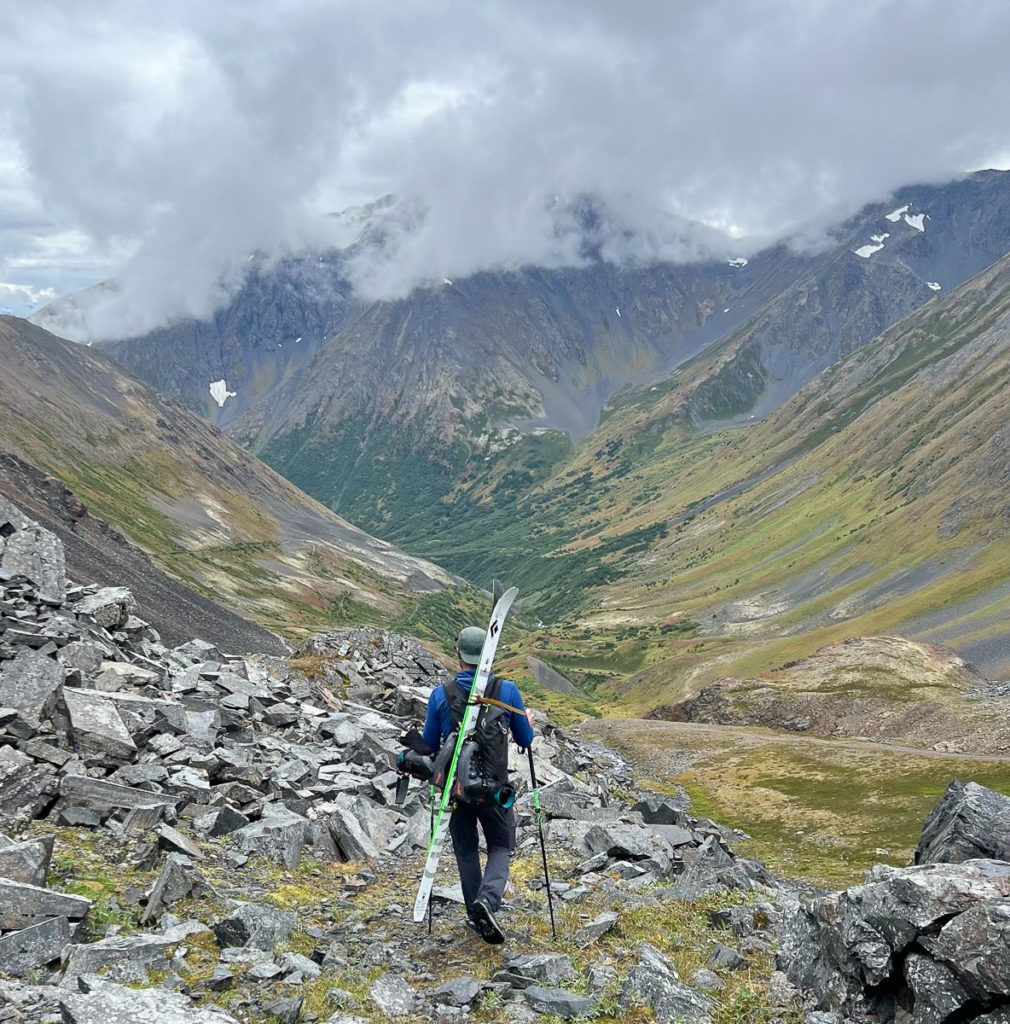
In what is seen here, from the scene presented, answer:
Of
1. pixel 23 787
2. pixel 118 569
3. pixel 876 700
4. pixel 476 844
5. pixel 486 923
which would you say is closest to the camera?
pixel 486 923

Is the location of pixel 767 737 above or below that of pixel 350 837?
below

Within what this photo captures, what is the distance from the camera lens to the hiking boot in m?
12.0

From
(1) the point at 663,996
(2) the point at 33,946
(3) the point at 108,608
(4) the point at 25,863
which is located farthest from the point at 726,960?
(3) the point at 108,608

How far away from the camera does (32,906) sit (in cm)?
1066

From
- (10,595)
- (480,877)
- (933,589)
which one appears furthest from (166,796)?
(933,589)

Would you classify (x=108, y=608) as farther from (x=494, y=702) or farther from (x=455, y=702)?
(x=494, y=702)

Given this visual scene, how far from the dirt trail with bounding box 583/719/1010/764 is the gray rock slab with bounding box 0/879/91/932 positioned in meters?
59.1

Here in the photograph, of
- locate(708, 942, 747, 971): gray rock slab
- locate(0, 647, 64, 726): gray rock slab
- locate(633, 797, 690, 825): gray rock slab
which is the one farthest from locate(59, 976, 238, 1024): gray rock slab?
locate(633, 797, 690, 825): gray rock slab

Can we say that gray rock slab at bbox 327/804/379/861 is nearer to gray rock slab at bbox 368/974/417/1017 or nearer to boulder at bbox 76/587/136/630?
gray rock slab at bbox 368/974/417/1017

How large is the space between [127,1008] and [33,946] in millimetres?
2484

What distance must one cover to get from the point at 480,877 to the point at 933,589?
151845 millimetres

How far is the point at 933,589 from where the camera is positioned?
142875 mm

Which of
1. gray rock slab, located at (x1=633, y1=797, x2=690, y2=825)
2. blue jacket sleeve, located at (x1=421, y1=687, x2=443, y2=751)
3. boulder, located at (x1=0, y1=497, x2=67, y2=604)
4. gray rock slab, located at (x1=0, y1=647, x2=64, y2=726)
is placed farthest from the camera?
boulder, located at (x1=0, y1=497, x2=67, y2=604)

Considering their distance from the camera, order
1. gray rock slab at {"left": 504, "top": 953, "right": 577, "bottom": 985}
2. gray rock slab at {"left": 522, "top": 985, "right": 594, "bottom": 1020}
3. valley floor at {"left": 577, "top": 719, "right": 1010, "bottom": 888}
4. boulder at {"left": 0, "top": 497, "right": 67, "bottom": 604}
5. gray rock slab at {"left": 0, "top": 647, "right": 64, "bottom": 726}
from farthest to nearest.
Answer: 1. valley floor at {"left": 577, "top": 719, "right": 1010, "bottom": 888}
2. boulder at {"left": 0, "top": 497, "right": 67, "bottom": 604}
3. gray rock slab at {"left": 0, "top": 647, "right": 64, "bottom": 726}
4. gray rock slab at {"left": 504, "top": 953, "right": 577, "bottom": 985}
5. gray rock slab at {"left": 522, "top": 985, "right": 594, "bottom": 1020}
